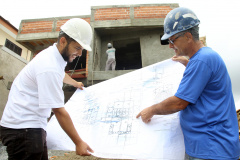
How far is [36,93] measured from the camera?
141 cm

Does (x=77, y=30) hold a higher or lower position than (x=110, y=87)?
higher

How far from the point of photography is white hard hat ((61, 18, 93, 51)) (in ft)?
4.91

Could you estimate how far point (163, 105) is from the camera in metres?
1.24

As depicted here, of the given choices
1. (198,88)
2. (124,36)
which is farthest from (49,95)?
(124,36)

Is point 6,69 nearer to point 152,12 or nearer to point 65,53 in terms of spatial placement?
point 152,12

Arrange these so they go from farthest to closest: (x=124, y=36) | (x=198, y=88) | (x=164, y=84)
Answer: (x=124, y=36) < (x=164, y=84) < (x=198, y=88)

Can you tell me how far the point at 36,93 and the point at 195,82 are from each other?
1.27 meters

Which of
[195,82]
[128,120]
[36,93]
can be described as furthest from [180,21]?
[36,93]

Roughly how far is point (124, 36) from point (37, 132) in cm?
737

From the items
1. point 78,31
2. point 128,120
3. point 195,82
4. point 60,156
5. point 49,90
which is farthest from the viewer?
point 60,156

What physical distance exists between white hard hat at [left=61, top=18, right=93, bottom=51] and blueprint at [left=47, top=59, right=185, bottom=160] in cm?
69

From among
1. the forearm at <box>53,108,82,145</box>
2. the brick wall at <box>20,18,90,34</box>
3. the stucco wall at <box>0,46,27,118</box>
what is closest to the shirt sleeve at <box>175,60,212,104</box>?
the forearm at <box>53,108,82,145</box>

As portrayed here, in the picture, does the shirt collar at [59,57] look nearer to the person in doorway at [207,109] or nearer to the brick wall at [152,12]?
the person in doorway at [207,109]

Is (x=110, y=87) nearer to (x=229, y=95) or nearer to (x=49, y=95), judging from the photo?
(x=49, y=95)
